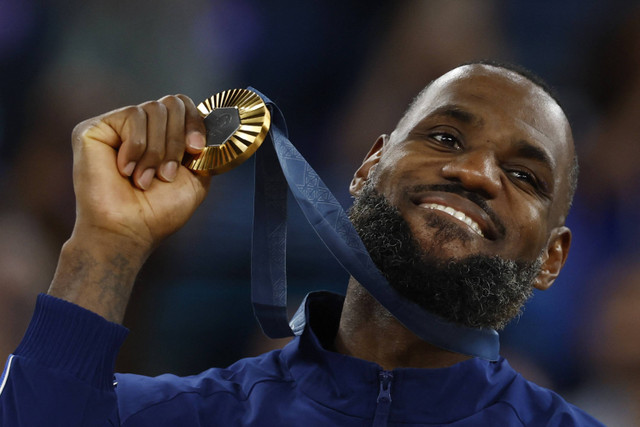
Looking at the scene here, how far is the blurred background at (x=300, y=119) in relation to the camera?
308cm

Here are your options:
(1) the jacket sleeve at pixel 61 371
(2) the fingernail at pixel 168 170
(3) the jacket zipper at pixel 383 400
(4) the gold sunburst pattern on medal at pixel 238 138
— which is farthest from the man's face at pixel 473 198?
(1) the jacket sleeve at pixel 61 371

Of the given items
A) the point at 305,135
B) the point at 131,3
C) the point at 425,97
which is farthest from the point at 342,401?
the point at 131,3

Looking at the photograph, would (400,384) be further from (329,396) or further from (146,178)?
(146,178)

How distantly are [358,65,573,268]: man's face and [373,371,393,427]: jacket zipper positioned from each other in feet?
1.08

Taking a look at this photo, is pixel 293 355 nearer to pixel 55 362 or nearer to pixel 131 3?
pixel 55 362

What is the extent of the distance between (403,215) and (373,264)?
0.18m

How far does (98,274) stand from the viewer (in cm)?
157

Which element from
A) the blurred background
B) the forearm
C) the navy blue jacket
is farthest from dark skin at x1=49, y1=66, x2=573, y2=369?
the blurred background

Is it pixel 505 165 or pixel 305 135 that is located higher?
pixel 505 165

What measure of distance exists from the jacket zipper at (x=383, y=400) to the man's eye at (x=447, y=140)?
64 cm

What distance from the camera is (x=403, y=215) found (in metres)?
1.92

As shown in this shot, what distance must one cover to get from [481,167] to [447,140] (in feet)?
0.56

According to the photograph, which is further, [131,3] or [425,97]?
[131,3]

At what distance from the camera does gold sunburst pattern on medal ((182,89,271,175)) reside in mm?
1666
